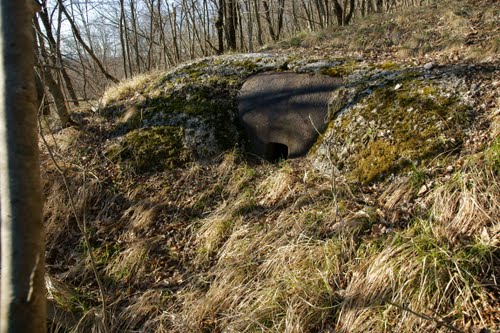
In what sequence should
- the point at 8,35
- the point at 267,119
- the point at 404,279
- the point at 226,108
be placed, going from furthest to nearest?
the point at 226,108, the point at 267,119, the point at 404,279, the point at 8,35

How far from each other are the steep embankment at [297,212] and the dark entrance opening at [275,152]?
0.21 metres

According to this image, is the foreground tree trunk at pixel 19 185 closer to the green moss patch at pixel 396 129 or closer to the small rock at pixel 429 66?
the green moss patch at pixel 396 129

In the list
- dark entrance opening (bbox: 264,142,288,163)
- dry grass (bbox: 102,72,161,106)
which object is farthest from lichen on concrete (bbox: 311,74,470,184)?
dry grass (bbox: 102,72,161,106)

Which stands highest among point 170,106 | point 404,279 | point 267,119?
point 170,106

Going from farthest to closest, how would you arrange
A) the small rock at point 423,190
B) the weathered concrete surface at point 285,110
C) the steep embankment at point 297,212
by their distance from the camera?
the weathered concrete surface at point 285,110 → the small rock at point 423,190 → the steep embankment at point 297,212

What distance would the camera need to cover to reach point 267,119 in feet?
14.4

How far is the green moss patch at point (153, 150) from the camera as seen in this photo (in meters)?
4.48

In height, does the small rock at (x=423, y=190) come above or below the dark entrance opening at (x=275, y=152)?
below

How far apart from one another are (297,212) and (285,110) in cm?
157

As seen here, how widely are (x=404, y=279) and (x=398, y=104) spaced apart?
200cm

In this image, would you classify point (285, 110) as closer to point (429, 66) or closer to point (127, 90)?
point (429, 66)

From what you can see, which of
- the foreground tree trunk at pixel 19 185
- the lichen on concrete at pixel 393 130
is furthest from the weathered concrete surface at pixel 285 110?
the foreground tree trunk at pixel 19 185

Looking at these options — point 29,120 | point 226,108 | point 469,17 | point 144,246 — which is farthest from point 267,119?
point 469,17

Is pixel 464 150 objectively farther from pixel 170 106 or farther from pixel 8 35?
pixel 170 106
